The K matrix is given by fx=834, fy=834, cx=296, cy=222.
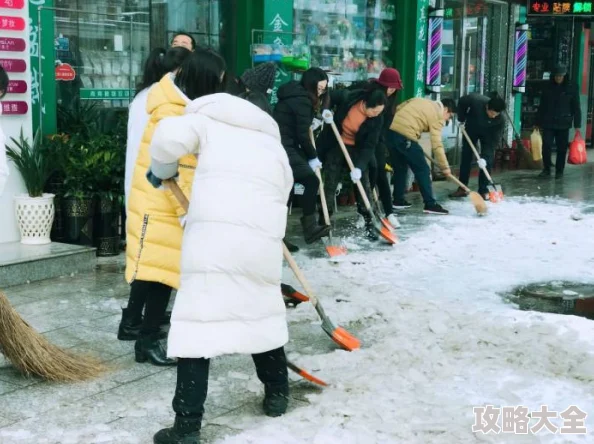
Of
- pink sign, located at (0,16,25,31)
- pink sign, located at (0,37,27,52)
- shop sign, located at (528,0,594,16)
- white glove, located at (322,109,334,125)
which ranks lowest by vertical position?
white glove, located at (322,109,334,125)

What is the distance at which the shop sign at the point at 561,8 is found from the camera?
15.0 metres

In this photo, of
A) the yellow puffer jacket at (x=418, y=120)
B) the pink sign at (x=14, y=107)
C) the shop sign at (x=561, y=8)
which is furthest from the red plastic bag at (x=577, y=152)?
the pink sign at (x=14, y=107)

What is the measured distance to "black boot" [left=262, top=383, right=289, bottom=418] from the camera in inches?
158

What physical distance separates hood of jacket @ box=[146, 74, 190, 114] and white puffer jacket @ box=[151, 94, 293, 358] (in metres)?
0.56

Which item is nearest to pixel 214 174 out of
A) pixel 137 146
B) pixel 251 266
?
pixel 251 266

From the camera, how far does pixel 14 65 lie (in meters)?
7.18

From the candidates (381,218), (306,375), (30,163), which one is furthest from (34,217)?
(306,375)

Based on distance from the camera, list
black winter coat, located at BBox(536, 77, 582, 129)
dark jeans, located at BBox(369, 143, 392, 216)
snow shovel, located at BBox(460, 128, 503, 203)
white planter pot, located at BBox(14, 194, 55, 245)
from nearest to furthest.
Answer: white planter pot, located at BBox(14, 194, 55, 245) → dark jeans, located at BBox(369, 143, 392, 216) → snow shovel, located at BBox(460, 128, 503, 203) → black winter coat, located at BBox(536, 77, 582, 129)

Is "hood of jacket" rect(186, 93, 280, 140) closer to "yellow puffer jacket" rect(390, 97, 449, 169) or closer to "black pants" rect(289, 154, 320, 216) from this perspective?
"black pants" rect(289, 154, 320, 216)

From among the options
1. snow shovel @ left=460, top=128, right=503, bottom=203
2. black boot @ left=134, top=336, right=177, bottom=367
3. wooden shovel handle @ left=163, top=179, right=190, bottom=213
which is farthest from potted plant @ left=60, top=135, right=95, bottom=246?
snow shovel @ left=460, top=128, right=503, bottom=203

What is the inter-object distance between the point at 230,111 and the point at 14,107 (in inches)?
164

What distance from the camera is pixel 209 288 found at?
11.5ft

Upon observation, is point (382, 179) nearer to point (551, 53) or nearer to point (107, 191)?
point (107, 191)

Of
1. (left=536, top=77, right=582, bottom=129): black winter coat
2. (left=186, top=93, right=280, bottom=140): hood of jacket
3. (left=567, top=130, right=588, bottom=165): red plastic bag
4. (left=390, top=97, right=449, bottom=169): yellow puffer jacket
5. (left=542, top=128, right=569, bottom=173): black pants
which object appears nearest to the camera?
(left=186, top=93, right=280, bottom=140): hood of jacket
